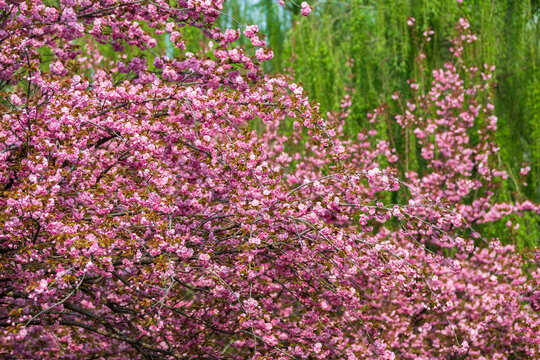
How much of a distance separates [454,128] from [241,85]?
4168mm

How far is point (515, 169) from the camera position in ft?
25.7

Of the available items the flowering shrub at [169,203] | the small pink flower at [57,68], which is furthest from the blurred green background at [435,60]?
the small pink flower at [57,68]

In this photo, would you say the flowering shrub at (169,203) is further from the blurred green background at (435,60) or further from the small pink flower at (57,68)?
the blurred green background at (435,60)

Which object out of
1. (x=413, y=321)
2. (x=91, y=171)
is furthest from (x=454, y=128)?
(x=91, y=171)

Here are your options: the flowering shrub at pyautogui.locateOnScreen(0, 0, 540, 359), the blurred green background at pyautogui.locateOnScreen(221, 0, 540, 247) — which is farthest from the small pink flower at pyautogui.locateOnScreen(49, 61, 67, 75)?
the blurred green background at pyautogui.locateOnScreen(221, 0, 540, 247)

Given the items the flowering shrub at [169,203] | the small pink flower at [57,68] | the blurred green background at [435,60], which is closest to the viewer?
the flowering shrub at [169,203]

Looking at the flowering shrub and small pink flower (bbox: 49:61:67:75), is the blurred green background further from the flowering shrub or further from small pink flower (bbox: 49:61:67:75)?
small pink flower (bbox: 49:61:67:75)

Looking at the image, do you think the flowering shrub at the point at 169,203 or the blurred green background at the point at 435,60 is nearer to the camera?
the flowering shrub at the point at 169,203

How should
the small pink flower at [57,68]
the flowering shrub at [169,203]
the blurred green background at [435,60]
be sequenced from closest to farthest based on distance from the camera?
the flowering shrub at [169,203] → the small pink flower at [57,68] → the blurred green background at [435,60]

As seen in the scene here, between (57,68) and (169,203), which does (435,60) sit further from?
(169,203)

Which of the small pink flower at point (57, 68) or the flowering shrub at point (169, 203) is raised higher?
the small pink flower at point (57, 68)

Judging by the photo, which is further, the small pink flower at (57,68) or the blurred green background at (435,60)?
the blurred green background at (435,60)

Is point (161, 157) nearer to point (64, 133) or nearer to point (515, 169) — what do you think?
point (64, 133)

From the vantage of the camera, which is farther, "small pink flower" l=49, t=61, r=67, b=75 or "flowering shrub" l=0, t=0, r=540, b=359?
"small pink flower" l=49, t=61, r=67, b=75
